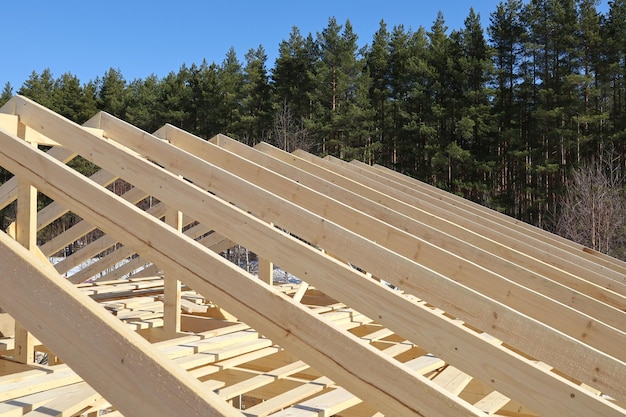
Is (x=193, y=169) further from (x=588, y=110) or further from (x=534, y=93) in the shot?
(x=534, y=93)

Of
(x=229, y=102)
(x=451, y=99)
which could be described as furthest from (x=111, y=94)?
(x=451, y=99)

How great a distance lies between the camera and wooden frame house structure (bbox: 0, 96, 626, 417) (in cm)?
184

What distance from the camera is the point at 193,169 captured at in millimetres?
4766

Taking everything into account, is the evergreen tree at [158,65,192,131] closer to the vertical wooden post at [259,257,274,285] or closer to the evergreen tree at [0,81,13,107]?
the evergreen tree at [0,81,13,107]

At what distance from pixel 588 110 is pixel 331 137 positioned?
10914 millimetres

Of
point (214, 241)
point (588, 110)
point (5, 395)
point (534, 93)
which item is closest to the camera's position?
point (5, 395)

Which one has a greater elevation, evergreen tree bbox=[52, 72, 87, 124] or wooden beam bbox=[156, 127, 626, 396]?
evergreen tree bbox=[52, 72, 87, 124]

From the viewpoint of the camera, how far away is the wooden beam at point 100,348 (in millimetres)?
1664

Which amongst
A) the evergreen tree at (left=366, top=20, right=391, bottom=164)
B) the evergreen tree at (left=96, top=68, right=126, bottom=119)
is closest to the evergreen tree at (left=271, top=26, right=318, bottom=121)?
the evergreen tree at (left=366, top=20, right=391, bottom=164)

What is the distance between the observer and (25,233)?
4.08m

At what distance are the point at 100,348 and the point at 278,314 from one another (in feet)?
3.06

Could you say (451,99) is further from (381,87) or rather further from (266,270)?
(266,270)

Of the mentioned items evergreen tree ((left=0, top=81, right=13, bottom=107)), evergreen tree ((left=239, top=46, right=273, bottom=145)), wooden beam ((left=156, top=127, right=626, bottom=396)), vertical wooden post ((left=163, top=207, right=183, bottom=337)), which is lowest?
vertical wooden post ((left=163, top=207, right=183, bottom=337))

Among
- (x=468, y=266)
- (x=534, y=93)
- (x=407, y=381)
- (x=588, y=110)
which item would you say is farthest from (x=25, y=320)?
(x=534, y=93)
